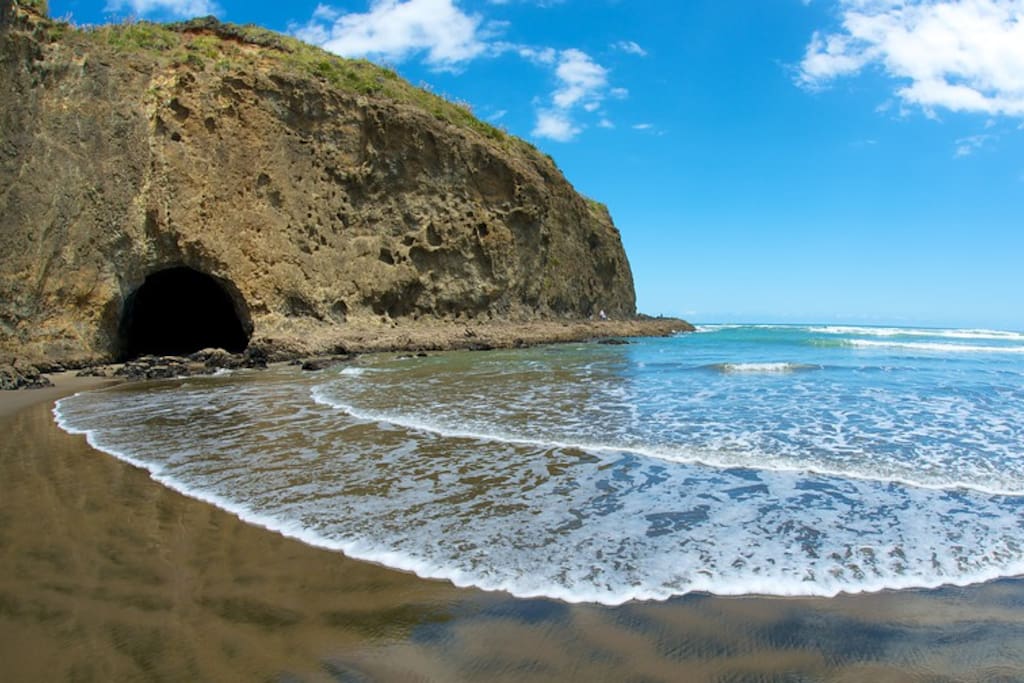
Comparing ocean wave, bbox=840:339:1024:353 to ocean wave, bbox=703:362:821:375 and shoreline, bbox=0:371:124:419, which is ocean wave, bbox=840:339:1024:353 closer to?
ocean wave, bbox=703:362:821:375

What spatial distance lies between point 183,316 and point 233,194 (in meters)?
8.68

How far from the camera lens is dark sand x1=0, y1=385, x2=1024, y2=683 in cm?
288

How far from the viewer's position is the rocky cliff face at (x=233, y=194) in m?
17.9

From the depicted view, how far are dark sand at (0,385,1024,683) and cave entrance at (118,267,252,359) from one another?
1927 cm

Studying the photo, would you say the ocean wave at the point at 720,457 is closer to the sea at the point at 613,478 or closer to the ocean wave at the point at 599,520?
the sea at the point at 613,478

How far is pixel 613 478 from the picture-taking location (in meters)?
6.31

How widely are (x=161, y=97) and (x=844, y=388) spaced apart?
72.9 ft

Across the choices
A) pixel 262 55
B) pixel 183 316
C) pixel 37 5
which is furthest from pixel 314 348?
pixel 37 5

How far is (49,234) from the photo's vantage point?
690 inches

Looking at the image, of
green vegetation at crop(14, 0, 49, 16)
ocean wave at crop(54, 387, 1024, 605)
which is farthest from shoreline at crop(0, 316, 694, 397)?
green vegetation at crop(14, 0, 49, 16)

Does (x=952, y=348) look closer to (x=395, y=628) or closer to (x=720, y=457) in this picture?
(x=720, y=457)

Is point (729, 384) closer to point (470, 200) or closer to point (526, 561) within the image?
point (526, 561)

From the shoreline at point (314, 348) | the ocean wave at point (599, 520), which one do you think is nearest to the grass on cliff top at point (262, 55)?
the shoreline at point (314, 348)

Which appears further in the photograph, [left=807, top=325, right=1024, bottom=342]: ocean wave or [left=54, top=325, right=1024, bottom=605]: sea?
[left=807, top=325, right=1024, bottom=342]: ocean wave
